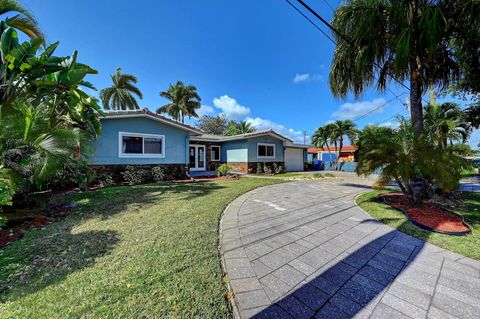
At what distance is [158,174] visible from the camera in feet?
38.2

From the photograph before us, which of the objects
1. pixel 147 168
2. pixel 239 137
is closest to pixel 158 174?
pixel 147 168

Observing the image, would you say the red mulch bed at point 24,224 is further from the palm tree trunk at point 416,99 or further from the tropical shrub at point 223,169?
the palm tree trunk at point 416,99

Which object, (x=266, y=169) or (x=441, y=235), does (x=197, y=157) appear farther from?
(x=441, y=235)

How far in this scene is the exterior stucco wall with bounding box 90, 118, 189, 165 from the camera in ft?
33.2

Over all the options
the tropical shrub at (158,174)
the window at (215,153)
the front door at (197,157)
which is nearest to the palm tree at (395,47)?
the tropical shrub at (158,174)

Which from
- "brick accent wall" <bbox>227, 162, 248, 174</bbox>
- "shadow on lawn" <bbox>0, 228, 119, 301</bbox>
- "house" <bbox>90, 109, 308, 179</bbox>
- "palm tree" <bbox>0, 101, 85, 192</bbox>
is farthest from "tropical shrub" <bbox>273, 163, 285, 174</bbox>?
"shadow on lawn" <bbox>0, 228, 119, 301</bbox>

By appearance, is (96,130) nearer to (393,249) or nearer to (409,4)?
(393,249)

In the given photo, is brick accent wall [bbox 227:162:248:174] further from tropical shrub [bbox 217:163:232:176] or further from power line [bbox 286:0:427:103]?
power line [bbox 286:0:427:103]

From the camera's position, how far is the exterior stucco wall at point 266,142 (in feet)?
56.4

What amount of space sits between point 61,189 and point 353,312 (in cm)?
1111

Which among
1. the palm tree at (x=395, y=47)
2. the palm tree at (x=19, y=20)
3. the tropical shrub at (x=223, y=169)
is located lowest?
the tropical shrub at (x=223, y=169)

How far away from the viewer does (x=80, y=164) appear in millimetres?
6977

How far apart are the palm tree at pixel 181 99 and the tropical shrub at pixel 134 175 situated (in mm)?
19875

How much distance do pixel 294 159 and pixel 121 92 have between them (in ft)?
76.1
